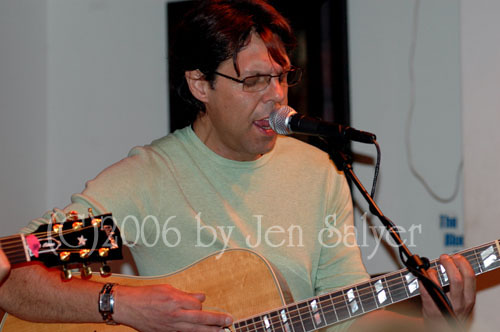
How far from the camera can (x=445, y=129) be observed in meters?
2.89

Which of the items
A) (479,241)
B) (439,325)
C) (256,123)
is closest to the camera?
(439,325)

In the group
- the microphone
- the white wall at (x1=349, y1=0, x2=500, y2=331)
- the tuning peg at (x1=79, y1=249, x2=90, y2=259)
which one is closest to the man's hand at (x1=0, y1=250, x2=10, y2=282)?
the tuning peg at (x1=79, y1=249, x2=90, y2=259)

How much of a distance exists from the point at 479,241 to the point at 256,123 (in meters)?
1.12

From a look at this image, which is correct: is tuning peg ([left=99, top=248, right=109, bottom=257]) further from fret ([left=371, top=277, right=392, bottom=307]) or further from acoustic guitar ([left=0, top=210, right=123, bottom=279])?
fret ([left=371, top=277, right=392, bottom=307])

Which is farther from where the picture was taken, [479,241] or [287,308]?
[479,241]

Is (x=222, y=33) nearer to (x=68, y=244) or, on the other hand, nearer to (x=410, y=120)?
(x=68, y=244)

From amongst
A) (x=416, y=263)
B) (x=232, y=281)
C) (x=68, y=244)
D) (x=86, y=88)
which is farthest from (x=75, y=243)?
(x=86, y=88)

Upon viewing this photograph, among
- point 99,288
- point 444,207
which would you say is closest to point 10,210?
point 99,288

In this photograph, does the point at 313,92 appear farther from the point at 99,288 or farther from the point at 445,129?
the point at 99,288

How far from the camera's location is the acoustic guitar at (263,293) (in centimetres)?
173

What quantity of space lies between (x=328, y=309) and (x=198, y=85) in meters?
0.85

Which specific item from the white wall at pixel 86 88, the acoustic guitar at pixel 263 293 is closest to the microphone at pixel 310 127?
the acoustic guitar at pixel 263 293

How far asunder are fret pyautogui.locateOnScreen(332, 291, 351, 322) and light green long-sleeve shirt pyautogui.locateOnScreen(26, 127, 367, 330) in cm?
17

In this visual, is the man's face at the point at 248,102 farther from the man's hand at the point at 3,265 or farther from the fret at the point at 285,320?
the man's hand at the point at 3,265
